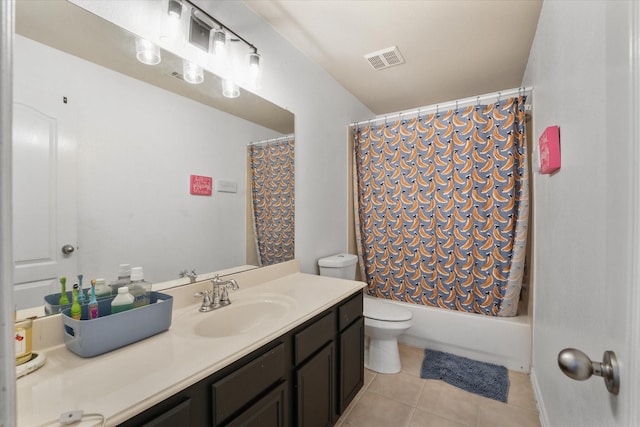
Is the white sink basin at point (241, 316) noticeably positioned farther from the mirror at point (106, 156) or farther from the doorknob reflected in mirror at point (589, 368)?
the doorknob reflected in mirror at point (589, 368)

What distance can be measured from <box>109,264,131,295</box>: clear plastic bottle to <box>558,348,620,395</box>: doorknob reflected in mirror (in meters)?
1.36

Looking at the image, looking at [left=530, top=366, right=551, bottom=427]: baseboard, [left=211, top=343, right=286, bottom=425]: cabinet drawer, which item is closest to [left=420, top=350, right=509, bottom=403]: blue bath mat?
[left=530, top=366, right=551, bottom=427]: baseboard

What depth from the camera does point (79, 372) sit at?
2.59ft

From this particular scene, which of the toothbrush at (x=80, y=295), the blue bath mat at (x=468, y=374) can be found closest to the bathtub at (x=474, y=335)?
the blue bath mat at (x=468, y=374)

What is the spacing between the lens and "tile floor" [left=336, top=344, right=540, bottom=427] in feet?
5.31

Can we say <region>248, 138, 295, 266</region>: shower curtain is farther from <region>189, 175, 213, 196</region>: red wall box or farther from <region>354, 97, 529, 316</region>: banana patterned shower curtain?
<region>354, 97, 529, 316</region>: banana patterned shower curtain

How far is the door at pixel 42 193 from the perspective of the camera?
880 mm

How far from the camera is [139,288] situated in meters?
1.09

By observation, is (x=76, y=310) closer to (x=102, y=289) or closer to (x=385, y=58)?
(x=102, y=289)

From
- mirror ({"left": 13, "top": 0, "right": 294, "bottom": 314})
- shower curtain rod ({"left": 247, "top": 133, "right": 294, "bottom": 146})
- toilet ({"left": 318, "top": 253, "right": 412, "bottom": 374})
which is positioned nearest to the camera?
Answer: mirror ({"left": 13, "top": 0, "right": 294, "bottom": 314})

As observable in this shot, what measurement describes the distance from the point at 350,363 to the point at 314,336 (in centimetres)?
49

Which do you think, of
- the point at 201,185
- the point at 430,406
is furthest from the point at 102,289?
the point at 430,406

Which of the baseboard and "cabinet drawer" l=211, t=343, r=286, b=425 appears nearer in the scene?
"cabinet drawer" l=211, t=343, r=286, b=425

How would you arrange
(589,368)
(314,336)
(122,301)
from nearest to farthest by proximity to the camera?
1. (589,368)
2. (122,301)
3. (314,336)
